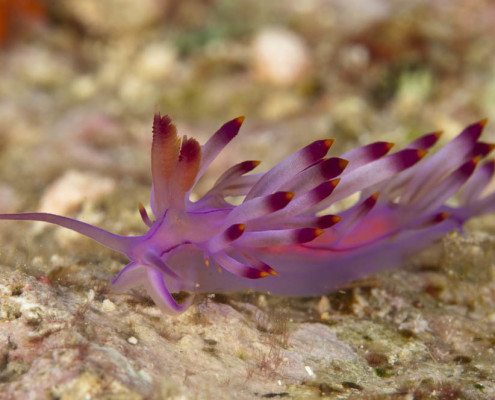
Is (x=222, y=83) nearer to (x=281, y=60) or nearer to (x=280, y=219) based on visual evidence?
(x=281, y=60)

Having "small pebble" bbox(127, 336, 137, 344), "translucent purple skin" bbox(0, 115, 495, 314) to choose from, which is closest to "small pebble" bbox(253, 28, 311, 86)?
"translucent purple skin" bbox(0, 115, 495, 314)

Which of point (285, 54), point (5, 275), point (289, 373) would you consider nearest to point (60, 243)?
point (5, 275)

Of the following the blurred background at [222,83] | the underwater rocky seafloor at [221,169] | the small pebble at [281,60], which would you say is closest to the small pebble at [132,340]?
the underwater rocky seafloor at [221,169]

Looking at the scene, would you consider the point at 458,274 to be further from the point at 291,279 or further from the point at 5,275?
the point at 5,275

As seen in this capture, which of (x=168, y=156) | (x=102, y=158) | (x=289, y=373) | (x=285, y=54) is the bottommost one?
(x=289, y=373)

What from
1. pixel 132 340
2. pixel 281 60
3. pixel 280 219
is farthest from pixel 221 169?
pixel 132 340

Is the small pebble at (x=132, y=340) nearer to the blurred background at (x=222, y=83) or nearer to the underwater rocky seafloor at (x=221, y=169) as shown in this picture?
the underwater rocky seafloor at (x=221, y=169)
